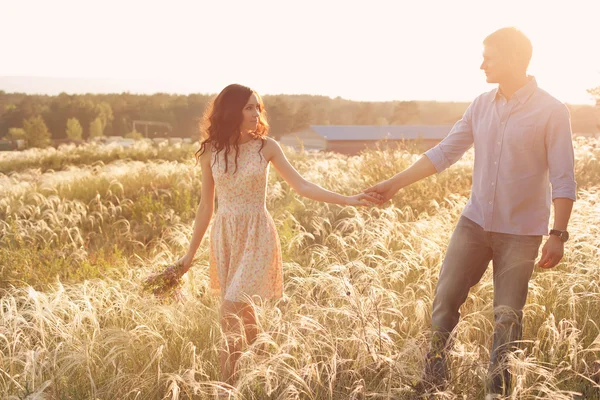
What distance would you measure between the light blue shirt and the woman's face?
137 cm

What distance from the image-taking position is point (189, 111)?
281 ft

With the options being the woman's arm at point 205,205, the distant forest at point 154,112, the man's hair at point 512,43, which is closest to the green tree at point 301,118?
the distant forest at point 154,112

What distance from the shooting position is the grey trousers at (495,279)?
10.4 feet

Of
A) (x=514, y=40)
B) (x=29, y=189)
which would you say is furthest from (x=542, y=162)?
(x=29, y=189)

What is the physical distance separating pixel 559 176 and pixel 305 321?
5.11 ft

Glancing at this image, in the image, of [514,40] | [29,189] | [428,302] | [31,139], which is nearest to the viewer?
[514,40]

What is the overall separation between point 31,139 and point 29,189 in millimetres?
46441

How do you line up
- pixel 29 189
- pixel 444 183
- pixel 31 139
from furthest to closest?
pixel 31 139, pixel 29 189, pixel 444 183

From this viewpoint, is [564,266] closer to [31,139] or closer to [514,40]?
[514,40]

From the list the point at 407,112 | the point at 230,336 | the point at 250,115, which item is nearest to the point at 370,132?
the point at 407,112

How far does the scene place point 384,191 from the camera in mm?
4066

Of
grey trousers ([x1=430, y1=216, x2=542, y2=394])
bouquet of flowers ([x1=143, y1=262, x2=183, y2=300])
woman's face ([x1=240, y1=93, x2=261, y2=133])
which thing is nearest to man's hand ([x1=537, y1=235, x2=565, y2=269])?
grey trousers ([x1=430, y1=216, x2=542, y2=394])

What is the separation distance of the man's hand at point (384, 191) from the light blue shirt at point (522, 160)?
0.72m

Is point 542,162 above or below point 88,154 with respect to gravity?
above
